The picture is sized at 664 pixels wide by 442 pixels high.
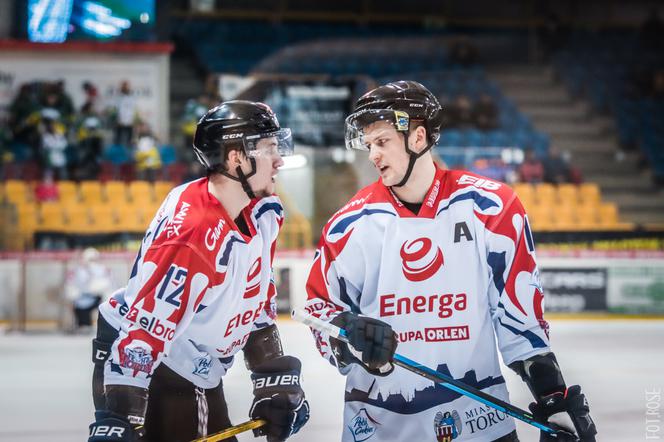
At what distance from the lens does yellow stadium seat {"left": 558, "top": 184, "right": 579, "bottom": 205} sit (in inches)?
584

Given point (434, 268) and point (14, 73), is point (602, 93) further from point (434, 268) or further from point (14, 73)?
point (434, 268)

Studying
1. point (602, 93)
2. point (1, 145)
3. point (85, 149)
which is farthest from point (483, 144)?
point (1, 145)

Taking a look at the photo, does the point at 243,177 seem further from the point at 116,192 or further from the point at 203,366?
the point at 116,192

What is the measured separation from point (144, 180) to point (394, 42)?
853cm

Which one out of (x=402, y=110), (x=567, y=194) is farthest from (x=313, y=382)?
(x=567, y=194)

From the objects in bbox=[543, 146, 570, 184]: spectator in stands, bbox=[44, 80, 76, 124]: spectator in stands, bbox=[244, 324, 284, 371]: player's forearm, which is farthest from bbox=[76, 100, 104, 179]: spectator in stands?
bbox=[244, 324, 284, 371]: player's forearm

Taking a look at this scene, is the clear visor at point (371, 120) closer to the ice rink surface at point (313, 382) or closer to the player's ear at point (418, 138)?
the player's ear at point (418, 138)

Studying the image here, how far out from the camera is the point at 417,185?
2863mm

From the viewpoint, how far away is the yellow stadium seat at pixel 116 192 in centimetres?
1409

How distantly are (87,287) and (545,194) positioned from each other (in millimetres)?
7293

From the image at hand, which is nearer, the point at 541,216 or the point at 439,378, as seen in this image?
the point at 439,378

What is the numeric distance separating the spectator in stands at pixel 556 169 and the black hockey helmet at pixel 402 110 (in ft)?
40.7

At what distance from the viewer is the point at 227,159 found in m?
3.03

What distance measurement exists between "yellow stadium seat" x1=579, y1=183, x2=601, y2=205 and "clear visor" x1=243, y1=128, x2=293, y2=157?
41.4 feet
